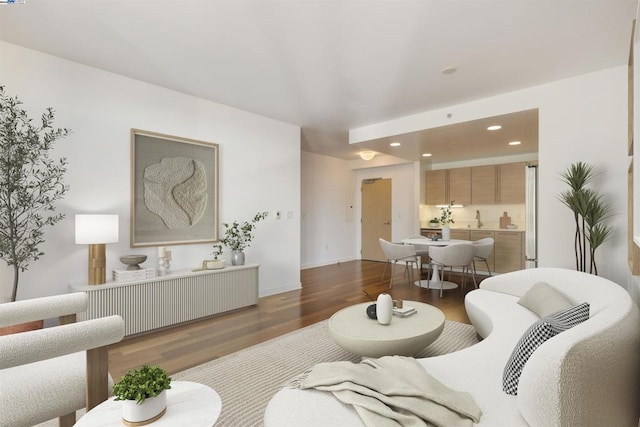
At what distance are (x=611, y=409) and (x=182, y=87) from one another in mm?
4300

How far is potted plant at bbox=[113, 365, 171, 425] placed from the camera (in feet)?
3.49

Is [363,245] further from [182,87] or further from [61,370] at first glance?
[61,370]

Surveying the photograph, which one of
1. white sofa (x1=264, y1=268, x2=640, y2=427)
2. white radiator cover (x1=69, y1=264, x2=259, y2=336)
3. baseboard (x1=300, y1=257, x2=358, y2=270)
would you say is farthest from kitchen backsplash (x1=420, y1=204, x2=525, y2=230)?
white sofa (x1=264, y1=268, x2=640, y2=427)

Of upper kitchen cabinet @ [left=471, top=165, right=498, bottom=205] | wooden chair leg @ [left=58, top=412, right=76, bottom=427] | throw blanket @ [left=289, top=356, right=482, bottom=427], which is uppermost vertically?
upper kitchen cabinet @ [left=471, top=165, right=498, bottom=205]

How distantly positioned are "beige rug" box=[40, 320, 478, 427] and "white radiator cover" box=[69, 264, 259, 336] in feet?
3.63

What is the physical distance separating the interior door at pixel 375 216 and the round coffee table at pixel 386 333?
5695 mm

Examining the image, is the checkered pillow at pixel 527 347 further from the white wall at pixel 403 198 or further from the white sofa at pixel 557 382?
the white wall at pixel 403 198

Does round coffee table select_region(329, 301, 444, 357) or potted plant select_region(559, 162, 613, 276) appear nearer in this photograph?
round coffee table select_region(329, 301, 444, 357)

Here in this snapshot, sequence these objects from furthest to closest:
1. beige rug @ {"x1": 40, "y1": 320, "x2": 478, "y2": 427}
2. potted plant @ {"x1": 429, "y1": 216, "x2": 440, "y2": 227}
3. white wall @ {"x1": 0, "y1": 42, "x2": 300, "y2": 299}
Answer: potted plant @ {"x1": 429, "y1": 216, "x2": 440, "y2": 227}, white wall @ {"x1": 0, "y1": 42, "x2": 300, "y2": 299}, beige rug @ {"x1": 40, "y1": 320, "x2": 478, "y2": 427}

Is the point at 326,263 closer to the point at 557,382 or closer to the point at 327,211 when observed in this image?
the point at 327,211

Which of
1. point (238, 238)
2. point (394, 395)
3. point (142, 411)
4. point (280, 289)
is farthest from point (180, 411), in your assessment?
point (280, 289)

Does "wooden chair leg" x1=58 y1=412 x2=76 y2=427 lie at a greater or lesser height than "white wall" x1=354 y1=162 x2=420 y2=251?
lesser

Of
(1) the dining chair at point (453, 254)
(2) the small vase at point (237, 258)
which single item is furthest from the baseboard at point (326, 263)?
(1) the dining chair at point (453, 254)

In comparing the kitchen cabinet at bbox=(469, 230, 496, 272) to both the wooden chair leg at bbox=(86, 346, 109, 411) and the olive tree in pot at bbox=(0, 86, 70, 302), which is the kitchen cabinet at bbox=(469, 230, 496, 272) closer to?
the wooden chair leg at bbox=(86, 346, 109, 411)
